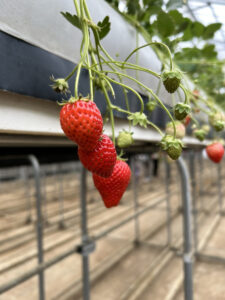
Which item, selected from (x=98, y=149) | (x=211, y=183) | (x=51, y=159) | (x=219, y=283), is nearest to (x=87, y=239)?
(x=51, y=159)

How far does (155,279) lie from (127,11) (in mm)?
2650

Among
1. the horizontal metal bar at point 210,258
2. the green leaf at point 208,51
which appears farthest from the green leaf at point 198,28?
the horizontal metal bar at point 210,258

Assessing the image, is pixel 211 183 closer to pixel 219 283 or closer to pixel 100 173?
pixel 219 283

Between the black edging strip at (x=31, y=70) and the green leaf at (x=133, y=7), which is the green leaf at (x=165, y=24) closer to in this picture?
the green leaf at (x=133, y=7)

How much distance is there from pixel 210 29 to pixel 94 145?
1.83 ft

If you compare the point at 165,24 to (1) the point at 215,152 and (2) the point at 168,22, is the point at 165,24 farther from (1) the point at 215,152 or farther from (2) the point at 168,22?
(1) the point at 215,152

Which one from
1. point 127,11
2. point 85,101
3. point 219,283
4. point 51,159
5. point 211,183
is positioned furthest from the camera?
point 211,183

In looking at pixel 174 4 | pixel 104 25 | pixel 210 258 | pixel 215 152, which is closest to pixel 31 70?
pixel 104 25

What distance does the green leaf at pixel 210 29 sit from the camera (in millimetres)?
642

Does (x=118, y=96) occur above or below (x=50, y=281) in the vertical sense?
above

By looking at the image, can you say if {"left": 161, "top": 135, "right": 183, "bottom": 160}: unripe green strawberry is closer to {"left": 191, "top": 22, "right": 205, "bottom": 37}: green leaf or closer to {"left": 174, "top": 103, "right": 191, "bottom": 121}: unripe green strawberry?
{"left": 174, "top": 103, "right": 191, "bottom": 121}: unripe green strawberry

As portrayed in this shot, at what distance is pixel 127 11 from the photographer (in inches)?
23.7

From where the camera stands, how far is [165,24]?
541 millimetres

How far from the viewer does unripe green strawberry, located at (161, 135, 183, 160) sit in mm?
300
